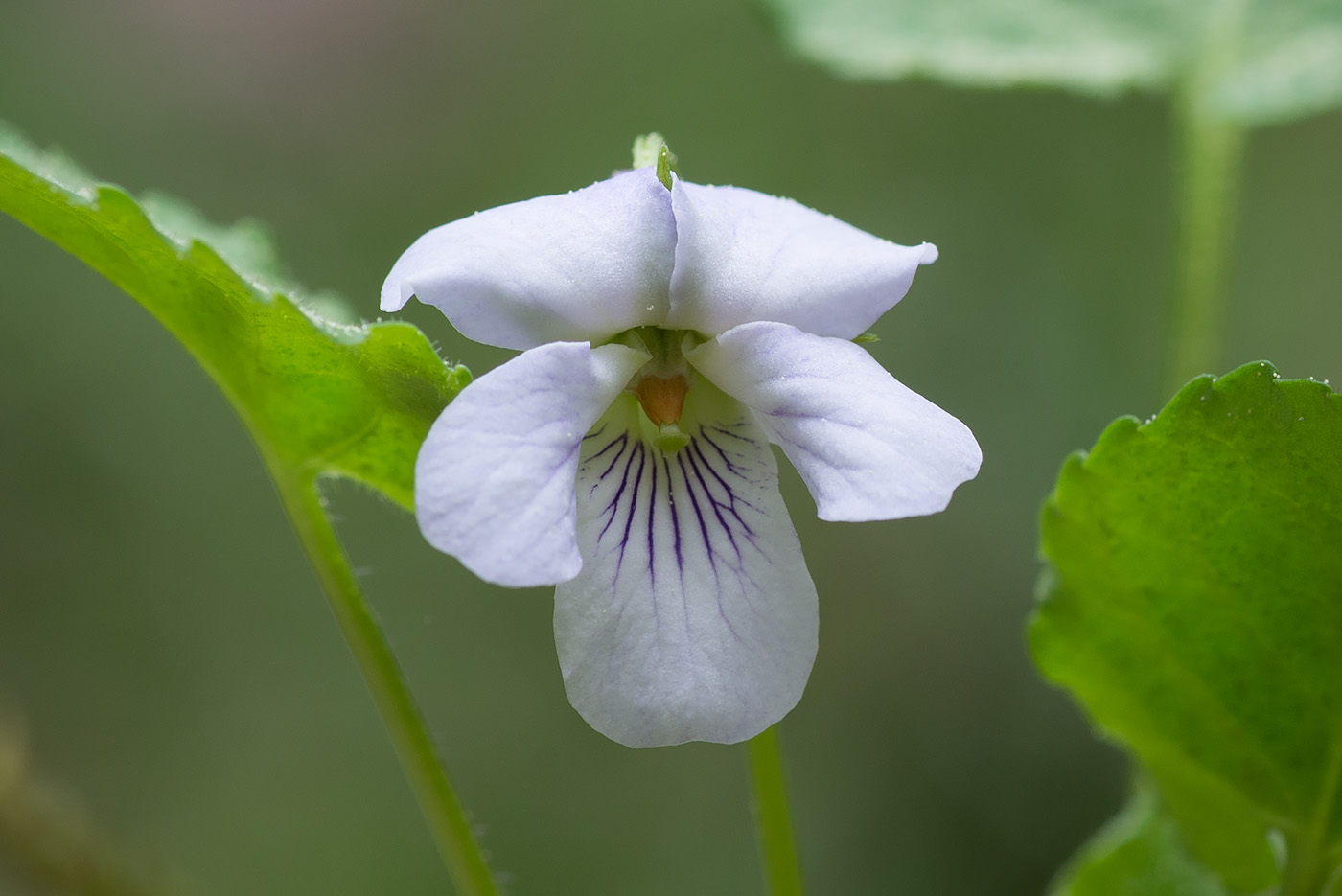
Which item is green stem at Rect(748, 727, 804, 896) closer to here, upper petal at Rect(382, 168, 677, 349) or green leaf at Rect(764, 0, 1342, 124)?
upper petal at Rect(382, 168, 677, 349)

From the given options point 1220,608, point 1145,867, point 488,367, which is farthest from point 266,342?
point 488,367

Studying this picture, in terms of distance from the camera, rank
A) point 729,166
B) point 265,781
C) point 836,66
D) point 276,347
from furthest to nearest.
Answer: point 729,166 < point 265,781 < point 836,66 < point 276,347

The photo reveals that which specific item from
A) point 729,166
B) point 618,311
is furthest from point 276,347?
point 729,166

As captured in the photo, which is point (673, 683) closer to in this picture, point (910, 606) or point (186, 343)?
point (186, 343)

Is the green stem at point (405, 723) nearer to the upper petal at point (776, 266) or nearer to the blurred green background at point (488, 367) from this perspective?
the upper petal at point (776, 266)

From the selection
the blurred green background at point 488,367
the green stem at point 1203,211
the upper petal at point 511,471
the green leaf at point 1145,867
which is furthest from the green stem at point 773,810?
the blurred green background at point 488,367

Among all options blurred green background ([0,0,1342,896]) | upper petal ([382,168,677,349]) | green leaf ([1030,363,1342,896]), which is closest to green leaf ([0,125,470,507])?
upper petal ([382,168,677,349])
